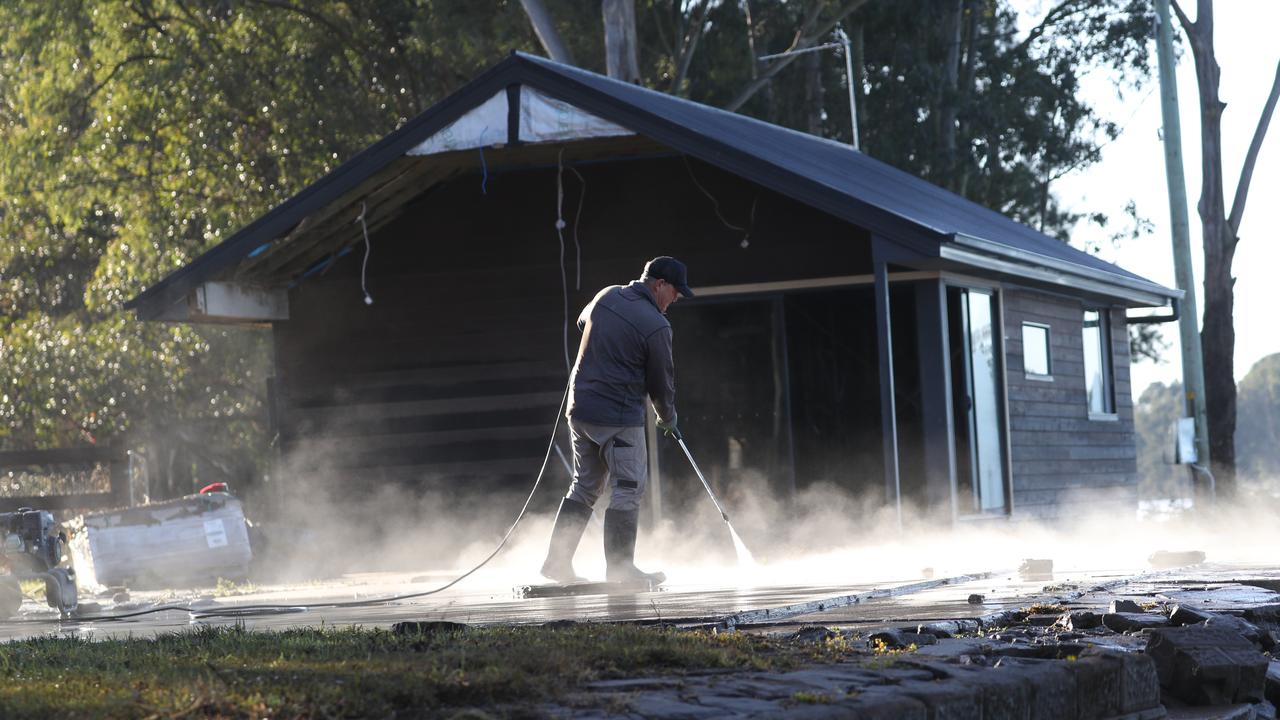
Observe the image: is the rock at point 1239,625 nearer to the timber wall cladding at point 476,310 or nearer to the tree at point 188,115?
the timber wall cladding at point 476,310

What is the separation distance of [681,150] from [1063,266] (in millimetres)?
4215

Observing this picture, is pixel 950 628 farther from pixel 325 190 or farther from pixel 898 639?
pixel 325 190

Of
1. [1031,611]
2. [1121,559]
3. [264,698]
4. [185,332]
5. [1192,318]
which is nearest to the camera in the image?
[264,698]

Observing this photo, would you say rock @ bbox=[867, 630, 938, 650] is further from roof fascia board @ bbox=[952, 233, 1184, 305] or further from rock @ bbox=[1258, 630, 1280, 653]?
roof fascia board @ bbox=[952, 233, 1184, 305]

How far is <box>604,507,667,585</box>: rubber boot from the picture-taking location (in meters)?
9.91

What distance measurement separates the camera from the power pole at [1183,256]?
73.5ft

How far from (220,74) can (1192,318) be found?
1554 cm

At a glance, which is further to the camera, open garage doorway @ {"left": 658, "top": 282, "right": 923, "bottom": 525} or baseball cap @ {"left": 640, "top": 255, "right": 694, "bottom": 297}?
open garage doorway @ {"left": 658, "top": 282, "right": 923, "bottom": 525}

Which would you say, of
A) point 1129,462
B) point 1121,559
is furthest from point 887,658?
point 1129,462

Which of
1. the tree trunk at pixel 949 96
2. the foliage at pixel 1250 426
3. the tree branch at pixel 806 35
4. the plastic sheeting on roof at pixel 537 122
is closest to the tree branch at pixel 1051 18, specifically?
the tree trunk at pixel 949 96

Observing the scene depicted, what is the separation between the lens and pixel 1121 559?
1275 centimetres

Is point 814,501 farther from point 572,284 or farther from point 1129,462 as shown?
point 1129,462

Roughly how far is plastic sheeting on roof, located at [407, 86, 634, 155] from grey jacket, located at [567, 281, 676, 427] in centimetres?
381

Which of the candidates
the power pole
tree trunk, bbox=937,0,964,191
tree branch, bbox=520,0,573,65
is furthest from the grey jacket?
tree trunk, bbox=937,0,964,191
